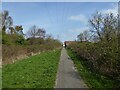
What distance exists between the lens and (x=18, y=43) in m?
57.6

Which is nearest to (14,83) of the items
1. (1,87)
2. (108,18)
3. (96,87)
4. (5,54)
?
(1,87)

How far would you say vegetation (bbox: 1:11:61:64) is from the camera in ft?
92.0

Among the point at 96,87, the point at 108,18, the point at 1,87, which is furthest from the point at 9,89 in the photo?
the point at 108,18

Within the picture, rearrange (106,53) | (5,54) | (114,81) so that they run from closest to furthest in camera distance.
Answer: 1. (114,81)
2. (106,53)
3. (5,54)

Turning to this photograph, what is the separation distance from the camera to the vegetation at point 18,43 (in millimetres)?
28041

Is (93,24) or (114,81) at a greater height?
(93,24)

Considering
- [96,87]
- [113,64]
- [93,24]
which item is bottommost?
[96,87]

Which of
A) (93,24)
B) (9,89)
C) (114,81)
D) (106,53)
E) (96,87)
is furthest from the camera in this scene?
(93,24)

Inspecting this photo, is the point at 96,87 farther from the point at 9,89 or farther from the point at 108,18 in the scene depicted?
the point at 108,18

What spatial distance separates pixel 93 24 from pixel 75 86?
3796 cm

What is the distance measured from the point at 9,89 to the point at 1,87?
0.72 meters

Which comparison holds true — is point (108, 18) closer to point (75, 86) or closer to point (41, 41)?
point (75, 86)

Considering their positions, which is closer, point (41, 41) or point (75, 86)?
point (75, 86)

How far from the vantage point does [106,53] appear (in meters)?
16.1
